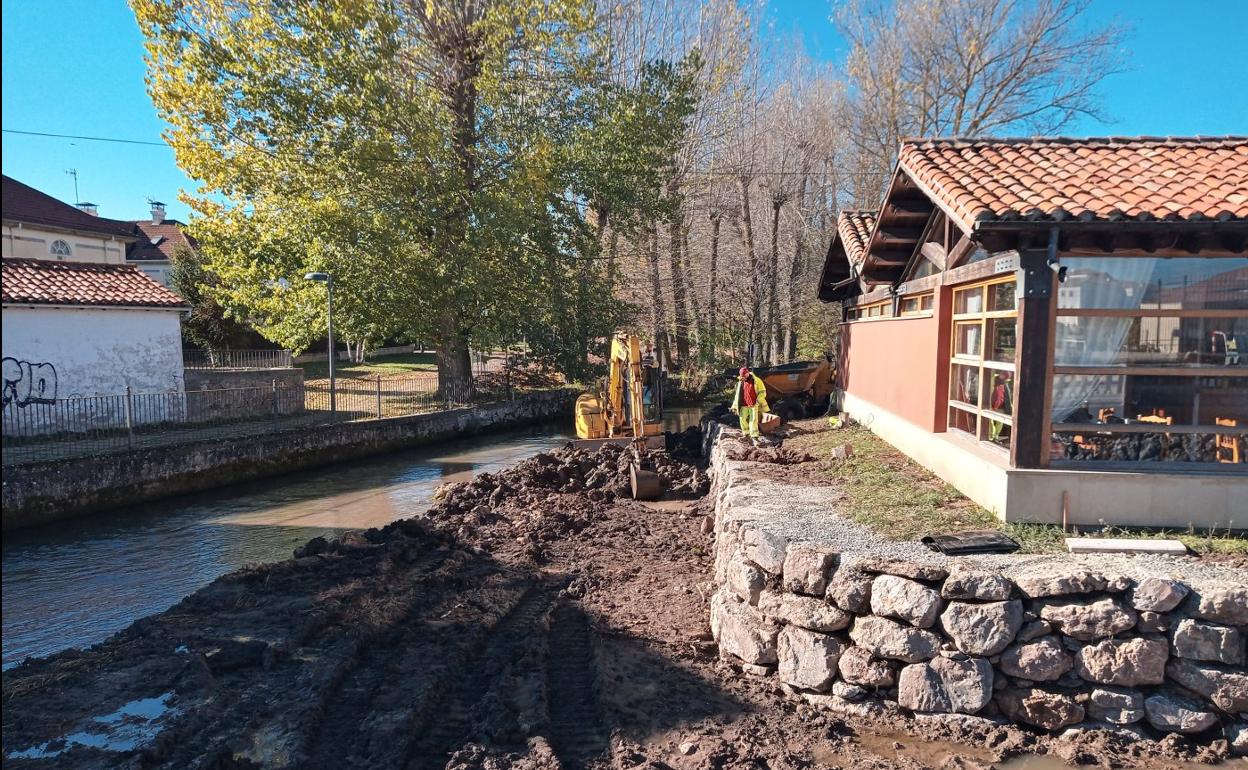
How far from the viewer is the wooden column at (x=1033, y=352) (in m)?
7.25

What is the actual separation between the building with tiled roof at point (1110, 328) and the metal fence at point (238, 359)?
79.0 ft

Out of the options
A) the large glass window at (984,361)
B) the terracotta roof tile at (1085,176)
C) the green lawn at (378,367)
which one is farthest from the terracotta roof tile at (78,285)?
the large glass window at (984,361)

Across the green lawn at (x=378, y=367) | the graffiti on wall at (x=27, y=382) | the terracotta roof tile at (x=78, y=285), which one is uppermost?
the terracotta roof tile at (x=78, y=285)

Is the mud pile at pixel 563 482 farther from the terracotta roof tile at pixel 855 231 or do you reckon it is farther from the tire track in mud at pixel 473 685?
the terracotta roof tile at pixel 855 231

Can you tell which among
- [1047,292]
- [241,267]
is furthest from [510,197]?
[1047,292]

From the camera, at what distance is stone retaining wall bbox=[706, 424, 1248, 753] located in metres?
5.64

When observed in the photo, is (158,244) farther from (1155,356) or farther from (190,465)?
(1155,356)

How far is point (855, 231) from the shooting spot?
47.5 feet

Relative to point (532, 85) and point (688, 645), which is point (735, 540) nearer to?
point (688, 645)

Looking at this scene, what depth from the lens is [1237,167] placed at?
7.75m

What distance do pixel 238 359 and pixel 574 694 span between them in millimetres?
26111

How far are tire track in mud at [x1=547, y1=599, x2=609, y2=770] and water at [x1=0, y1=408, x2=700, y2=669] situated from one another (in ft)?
17.2

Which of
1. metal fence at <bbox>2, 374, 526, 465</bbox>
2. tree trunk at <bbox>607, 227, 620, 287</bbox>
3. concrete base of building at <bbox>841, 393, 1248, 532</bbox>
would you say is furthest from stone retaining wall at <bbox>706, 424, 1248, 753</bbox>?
tree trunk at <bbox>607, 227, 620, 287</bbox>

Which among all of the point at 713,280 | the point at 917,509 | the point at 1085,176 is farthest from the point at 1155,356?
the point at 713,280
